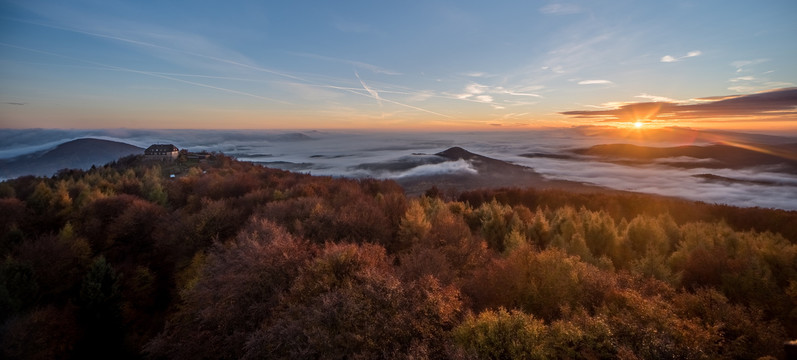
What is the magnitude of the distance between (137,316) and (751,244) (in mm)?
58004

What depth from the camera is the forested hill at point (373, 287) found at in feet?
41.2

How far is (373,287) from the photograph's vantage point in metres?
15.4

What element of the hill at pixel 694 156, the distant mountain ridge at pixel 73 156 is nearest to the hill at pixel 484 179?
the hill at pixel 694 156

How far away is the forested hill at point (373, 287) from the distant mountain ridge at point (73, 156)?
13495cm

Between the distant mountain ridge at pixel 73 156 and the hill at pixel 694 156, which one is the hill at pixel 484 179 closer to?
the hill at pixel 694 156

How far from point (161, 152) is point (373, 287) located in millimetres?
137294

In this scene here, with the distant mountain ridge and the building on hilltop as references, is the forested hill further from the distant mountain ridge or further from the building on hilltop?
the distant mountain ridge

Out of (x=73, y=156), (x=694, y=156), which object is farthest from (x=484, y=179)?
(x=73, y=156)

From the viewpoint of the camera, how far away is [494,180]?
131m

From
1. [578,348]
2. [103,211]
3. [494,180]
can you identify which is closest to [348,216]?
[578,348]

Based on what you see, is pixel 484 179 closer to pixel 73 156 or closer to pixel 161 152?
pixel 161 152

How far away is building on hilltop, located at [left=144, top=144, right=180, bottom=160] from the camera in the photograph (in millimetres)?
117475

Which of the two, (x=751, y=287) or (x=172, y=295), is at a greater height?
(x=751, y=287)

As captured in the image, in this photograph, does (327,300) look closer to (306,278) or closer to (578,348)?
(306,278)
